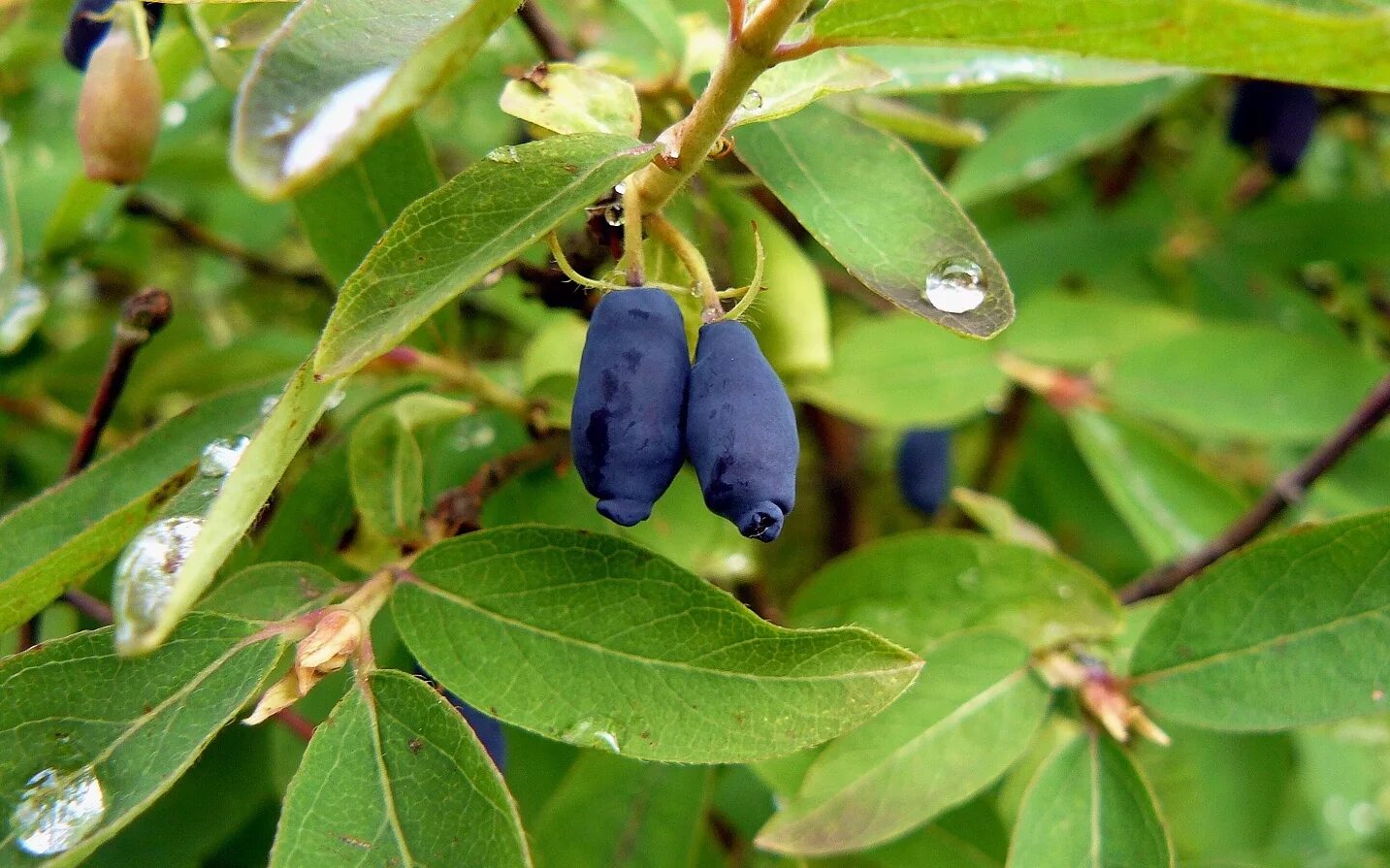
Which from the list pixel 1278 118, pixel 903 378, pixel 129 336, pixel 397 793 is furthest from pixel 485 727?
pixel 1278 118

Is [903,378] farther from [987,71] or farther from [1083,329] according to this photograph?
[987,71]

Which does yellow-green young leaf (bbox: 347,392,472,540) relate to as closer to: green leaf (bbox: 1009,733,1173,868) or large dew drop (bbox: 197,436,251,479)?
large dew drop (bbox: 197,436,251,479)

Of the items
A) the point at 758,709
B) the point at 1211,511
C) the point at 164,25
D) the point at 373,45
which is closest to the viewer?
the point at 373,45

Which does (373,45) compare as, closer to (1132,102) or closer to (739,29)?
(739,29)

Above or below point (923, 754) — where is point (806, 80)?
above

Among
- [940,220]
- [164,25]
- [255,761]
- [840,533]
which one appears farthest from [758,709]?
[840,533]
